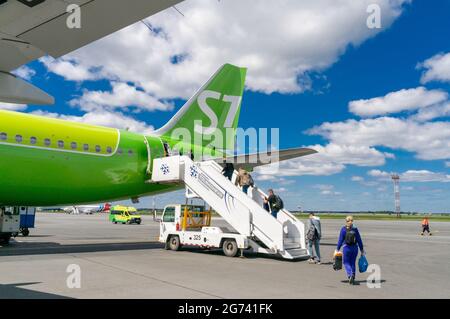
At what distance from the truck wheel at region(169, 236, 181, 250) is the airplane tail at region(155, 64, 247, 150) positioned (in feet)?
20.7

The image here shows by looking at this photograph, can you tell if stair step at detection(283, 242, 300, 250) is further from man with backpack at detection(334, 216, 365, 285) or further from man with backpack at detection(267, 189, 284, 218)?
man with backpack at detection(334, 216, 365, 285)

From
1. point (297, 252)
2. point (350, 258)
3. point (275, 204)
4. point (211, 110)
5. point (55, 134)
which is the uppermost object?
point (211, 110)

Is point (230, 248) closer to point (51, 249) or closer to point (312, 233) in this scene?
point (312, 233)

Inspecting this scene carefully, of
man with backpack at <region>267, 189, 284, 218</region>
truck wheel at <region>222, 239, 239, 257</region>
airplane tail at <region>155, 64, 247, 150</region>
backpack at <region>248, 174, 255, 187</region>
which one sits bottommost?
truck wheel at <region>222, 239, 239, 257</region>

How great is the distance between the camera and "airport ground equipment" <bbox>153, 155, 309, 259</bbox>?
14750 millimetres

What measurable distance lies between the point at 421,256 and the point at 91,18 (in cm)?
1680

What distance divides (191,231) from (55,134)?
700 centimetres

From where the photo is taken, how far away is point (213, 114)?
77.9ft

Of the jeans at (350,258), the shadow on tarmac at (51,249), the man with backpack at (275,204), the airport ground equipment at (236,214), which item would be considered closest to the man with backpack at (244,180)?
the airport ground equipment at (236,214)

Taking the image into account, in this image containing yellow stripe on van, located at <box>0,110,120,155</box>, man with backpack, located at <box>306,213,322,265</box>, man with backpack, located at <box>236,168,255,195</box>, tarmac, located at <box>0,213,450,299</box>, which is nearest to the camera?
tarmac, located at <box>0,213,450,299</box>

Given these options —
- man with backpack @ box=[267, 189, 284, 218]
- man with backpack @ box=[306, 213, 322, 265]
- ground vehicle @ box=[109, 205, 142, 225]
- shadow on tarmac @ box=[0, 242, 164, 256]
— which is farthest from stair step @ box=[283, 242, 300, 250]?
ground vehicle @ box=[109, 205, 142, 225]

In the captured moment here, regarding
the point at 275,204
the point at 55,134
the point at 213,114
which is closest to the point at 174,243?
the point at 275,204
